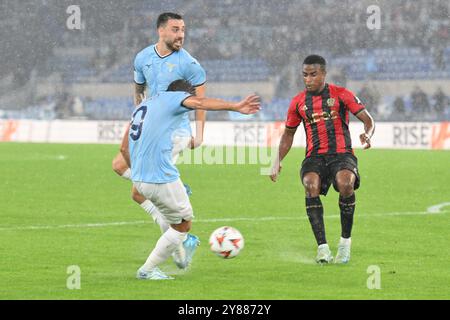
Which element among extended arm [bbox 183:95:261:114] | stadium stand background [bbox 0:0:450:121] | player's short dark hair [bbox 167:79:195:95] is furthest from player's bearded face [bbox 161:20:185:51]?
stadium stand background [bbox 0:0:450:121]

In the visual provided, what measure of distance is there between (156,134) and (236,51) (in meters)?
31.9

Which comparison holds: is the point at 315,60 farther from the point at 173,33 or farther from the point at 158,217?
the point at 158,217

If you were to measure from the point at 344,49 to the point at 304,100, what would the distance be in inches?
1117

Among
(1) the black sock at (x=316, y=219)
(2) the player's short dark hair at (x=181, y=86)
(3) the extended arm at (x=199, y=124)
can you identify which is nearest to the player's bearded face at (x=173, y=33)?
(2) the player's short dark hair at (x=181, y=86)

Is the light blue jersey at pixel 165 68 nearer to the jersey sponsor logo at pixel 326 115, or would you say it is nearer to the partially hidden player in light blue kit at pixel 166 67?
the partially hidden player in light blue kit at pixel 166 67

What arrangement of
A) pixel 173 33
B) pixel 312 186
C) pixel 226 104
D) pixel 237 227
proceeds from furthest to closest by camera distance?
1. pixel 237 227
2. pixel 312 186
3. pixel 173 33
4. pixel 226 104

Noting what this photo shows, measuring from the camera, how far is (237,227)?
1197cm

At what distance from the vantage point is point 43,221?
12.4 meters

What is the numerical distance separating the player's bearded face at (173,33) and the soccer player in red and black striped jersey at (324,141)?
4.07 ft

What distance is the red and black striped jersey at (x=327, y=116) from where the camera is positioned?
953 centimetres

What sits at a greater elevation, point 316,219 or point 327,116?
point 327,116

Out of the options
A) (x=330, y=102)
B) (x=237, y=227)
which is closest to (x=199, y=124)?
(x=330, y=102)

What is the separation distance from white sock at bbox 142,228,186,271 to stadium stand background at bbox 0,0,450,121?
83.5 feet

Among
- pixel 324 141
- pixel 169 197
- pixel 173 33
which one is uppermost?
pixel 173 33
